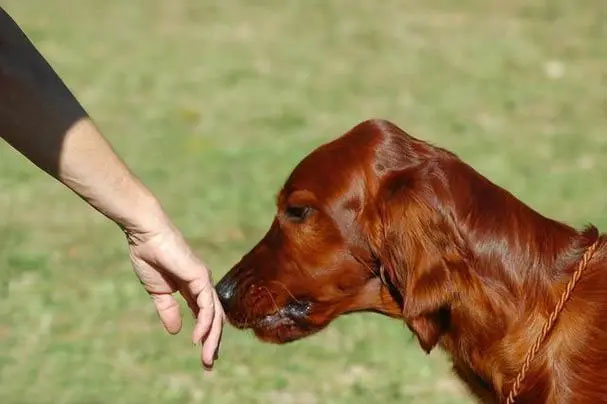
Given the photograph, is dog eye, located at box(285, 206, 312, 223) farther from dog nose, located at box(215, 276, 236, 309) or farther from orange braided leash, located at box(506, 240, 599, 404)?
orange braided leash, located at box(506, 240, 599, 404)

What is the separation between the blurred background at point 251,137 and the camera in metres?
6.36

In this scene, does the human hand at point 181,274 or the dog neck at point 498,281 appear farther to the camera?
the dog neck at point 498,281

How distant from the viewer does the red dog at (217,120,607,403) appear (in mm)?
4070

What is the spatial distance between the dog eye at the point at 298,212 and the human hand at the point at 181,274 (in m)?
0.61

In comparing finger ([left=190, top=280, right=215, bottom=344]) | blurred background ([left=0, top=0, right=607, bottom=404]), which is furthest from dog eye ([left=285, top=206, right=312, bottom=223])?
blurred background ([left=0, top=0, right=607, bottom=404])

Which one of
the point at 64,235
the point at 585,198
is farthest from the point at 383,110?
the point at 64,235

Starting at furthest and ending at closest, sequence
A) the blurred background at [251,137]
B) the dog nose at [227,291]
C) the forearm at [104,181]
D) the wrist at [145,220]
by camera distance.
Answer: the blurred background at [251,137], the dog nose at [227,291], the wrist at [145,220], the forearm at [104,181]

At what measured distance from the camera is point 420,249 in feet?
13.6

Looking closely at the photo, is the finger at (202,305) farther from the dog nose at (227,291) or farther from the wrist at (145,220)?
the dog nose at (227,291)

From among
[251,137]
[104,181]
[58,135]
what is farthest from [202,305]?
[251,137]

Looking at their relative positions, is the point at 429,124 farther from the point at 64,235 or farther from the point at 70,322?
the point at 70,322

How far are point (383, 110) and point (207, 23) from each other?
2976mm

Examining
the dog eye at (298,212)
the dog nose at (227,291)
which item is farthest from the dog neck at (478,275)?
the dog nose at (227,291)

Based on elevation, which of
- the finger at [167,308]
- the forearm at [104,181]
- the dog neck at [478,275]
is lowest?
the dog neck at [478,275]
